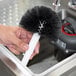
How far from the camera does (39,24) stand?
0.64 metres

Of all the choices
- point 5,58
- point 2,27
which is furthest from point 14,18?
point 5,58

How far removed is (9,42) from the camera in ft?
2.27

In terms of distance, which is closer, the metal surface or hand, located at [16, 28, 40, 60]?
hand, located at [16, 28, 40, 60]

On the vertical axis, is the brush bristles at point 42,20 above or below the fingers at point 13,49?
above

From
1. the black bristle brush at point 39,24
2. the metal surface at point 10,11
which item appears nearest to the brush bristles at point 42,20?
the black bristle brush at point 39,24

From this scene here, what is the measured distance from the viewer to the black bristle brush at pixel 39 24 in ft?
2.11

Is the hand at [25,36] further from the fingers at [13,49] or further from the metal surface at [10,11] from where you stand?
the metal surface at [10,11]

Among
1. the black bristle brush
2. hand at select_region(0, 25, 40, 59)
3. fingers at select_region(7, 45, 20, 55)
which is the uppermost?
the black bristle brush

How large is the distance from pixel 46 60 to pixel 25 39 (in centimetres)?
12

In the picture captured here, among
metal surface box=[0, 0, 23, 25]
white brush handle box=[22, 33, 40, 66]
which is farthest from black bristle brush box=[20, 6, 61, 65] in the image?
metal surface box=[0, 0, 23, 25]

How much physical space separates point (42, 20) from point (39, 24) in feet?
0.06

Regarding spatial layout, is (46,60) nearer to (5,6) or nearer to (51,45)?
(51,45)

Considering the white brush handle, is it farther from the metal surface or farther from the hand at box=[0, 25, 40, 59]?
the metal surface

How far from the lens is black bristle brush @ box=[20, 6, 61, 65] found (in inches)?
25.3
